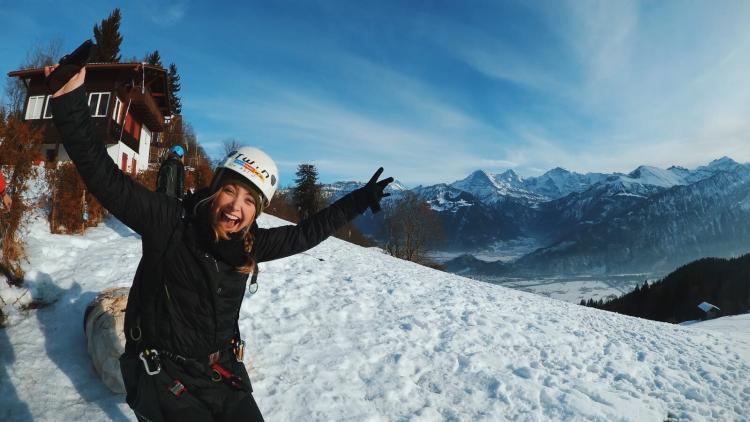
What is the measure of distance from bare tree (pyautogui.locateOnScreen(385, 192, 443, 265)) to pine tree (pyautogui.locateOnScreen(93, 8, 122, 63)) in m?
38.5

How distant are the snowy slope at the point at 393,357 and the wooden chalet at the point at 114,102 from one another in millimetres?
23274

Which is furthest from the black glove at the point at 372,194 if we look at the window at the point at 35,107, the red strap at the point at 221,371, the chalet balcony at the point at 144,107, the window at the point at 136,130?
the window at the point at 136,130

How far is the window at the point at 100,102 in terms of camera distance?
29.2m

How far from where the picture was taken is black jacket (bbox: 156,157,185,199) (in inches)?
420

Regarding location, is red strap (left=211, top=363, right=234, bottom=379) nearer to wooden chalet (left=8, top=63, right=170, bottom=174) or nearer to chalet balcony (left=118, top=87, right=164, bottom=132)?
wooden chalet (left=8, top=63, right=170, bottom=174)

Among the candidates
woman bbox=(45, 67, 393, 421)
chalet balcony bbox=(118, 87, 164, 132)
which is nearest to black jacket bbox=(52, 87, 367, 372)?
woman bbox=(45, 67, 393, 421)

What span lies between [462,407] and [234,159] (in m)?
5.15

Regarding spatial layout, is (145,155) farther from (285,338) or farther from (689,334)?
(689,334)

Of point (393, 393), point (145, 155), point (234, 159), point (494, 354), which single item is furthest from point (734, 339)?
point (145, 155)

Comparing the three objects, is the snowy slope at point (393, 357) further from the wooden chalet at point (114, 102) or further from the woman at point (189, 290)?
the wooden chalet at point (114, 102)

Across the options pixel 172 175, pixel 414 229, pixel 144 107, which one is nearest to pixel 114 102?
pixel 144 107

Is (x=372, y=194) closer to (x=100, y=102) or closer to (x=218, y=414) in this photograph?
(x=218, y=414)

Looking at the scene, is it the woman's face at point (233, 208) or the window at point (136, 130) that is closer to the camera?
the woman's face at point (233, 208)

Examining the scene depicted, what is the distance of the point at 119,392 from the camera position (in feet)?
17.3
